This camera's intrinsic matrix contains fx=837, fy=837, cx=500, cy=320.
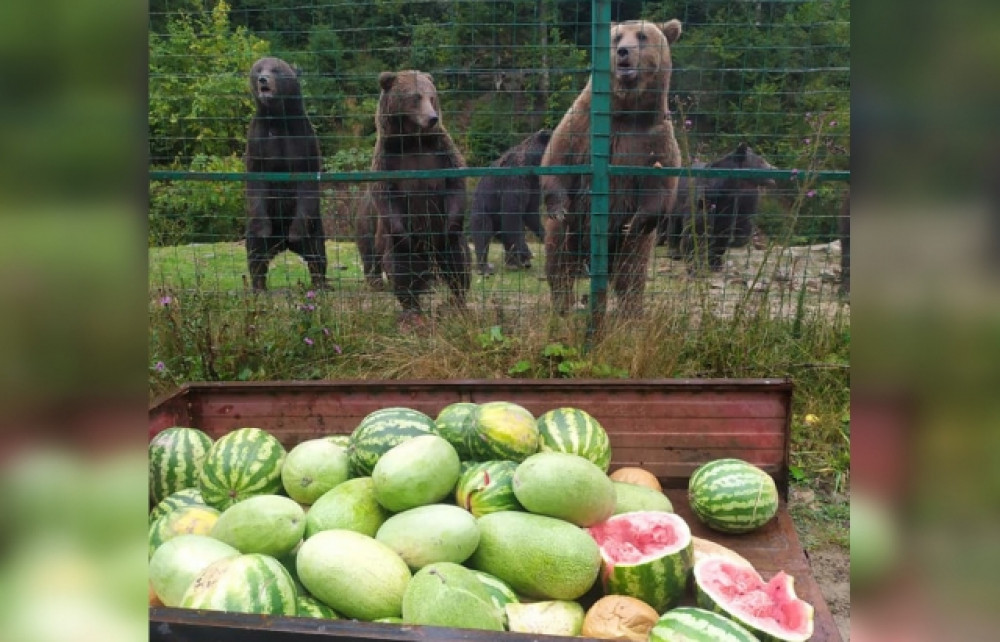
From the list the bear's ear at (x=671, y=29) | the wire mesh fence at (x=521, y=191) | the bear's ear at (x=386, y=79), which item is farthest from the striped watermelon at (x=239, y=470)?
the bear's ear at (x=671, y=29)

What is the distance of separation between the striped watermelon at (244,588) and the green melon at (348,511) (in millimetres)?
323

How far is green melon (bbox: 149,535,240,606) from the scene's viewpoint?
1.96 meters

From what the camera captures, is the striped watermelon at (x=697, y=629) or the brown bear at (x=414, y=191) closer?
the striped watermelon at (x=697, y=629)

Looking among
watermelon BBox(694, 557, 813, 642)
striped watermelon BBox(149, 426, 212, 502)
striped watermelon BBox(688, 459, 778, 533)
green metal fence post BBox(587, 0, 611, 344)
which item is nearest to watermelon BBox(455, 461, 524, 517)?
watermelon BBox(694, 557, 813, 642)

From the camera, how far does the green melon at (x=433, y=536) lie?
2053 millimetres

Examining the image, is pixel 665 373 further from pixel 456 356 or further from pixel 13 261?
pixel 13 261

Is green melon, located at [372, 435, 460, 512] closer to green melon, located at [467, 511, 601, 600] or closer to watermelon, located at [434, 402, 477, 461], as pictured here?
green melon, located at [467, 511, 601, 600]

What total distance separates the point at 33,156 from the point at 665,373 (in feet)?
15.9

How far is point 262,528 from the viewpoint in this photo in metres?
2.13

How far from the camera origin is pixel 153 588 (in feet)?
6.52

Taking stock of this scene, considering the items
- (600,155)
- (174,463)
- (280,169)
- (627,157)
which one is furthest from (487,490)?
(280,169)

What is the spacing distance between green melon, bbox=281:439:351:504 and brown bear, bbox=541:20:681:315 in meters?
3.86

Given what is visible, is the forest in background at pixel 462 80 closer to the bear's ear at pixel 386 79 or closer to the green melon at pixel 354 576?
the bear's ear at pixel 386 79

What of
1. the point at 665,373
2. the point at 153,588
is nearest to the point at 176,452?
the point at 153,588
